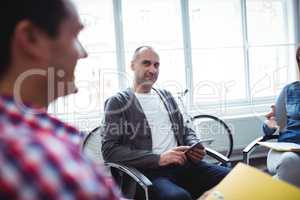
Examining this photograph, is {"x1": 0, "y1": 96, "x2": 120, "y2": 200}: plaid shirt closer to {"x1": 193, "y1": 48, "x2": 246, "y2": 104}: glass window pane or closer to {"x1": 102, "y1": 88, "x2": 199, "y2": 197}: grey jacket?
{"x1": 102, "y1": 88, "x2": 199, "y2": 197}: grey jacket

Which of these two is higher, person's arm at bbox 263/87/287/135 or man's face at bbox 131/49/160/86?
man's face at bbox 131/49/160/86

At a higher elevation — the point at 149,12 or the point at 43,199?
the point at 149,12

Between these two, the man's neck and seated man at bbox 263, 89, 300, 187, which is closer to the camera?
seated man at bbox 263, 89, 300, 187

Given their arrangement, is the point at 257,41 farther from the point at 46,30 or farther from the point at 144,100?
the point at 46,30

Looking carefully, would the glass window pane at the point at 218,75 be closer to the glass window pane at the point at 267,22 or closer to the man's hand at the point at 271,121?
the glass window pane at the point at 267,22

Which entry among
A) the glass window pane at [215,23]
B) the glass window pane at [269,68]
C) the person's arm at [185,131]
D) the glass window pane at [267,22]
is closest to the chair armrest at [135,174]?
the person's arm at [185,131]

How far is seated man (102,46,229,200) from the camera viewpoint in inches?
71.4

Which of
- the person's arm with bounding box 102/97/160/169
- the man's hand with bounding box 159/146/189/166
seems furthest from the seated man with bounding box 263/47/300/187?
the person's arm with bounding box 102/97/160/169

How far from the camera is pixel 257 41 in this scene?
354 cm

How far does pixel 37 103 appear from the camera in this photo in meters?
0.48

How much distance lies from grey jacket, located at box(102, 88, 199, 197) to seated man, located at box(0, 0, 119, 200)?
131 centimetres

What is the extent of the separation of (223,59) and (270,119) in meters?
1.31

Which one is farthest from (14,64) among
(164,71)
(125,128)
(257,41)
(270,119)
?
(257,41)

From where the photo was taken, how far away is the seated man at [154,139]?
181 centimetres
